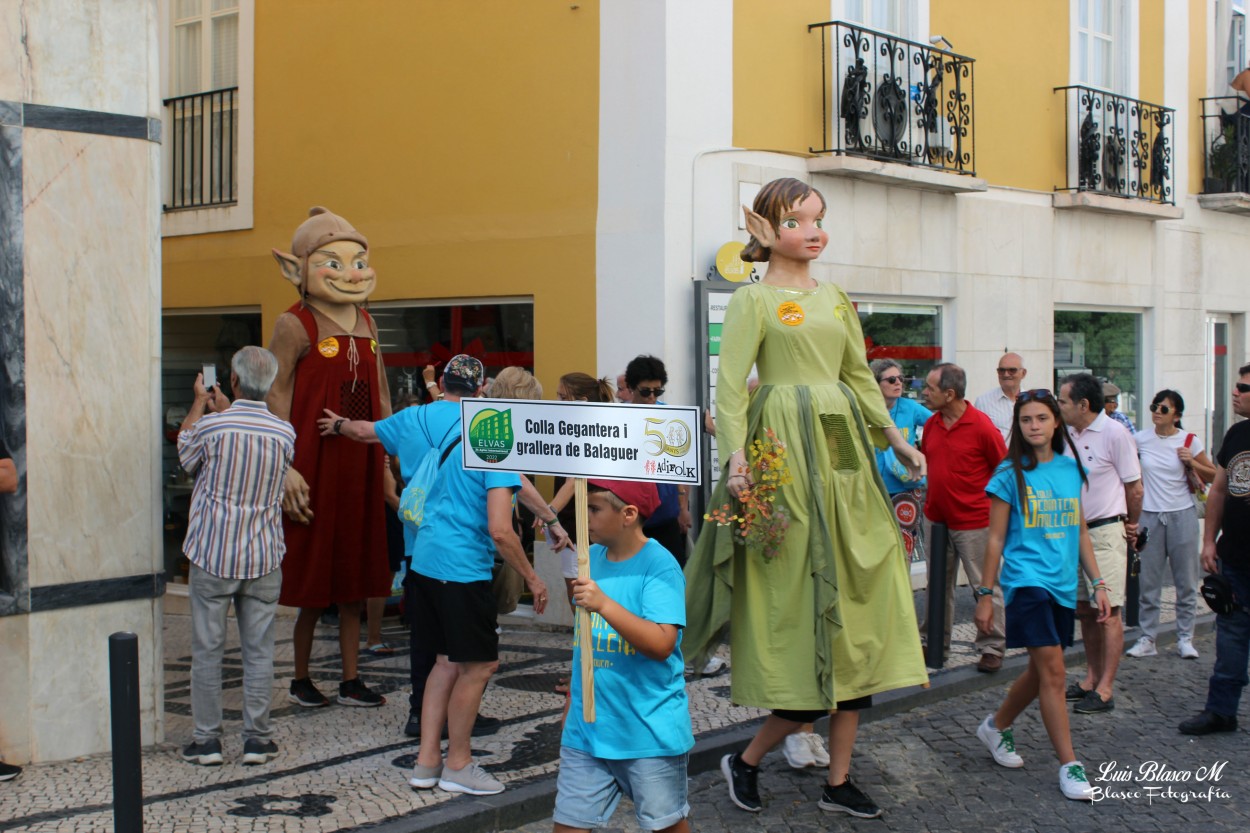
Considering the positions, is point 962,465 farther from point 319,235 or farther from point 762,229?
point 319,235

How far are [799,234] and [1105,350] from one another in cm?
954

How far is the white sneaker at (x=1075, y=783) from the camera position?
602 cm

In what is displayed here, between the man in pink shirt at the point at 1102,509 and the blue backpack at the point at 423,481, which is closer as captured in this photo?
the blue backpack at the point at 423,481

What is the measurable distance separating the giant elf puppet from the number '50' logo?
3.47 m

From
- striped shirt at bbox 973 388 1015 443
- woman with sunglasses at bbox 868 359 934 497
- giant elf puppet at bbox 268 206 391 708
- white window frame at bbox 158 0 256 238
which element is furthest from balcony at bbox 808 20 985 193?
white window frame at bbox 158 0 256 238

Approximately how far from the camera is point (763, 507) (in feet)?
18.3

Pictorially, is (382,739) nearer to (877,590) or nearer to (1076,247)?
(877,590)

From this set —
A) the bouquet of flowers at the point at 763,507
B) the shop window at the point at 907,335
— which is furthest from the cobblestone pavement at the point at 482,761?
the shop window at the point at 907,335

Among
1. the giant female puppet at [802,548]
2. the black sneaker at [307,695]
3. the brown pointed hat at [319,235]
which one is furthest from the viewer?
the brown pointed hat at [319,235]

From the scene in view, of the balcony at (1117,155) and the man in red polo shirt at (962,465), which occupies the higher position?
the balcony at (1117,155)

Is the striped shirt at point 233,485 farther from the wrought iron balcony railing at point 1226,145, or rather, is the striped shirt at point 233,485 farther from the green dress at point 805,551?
the wrought iron balcony railing at point 1226,145

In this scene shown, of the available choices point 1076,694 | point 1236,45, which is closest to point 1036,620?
point 1076,694

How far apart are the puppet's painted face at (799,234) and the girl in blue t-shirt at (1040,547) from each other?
3.80 ft

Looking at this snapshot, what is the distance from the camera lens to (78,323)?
6367 mm
